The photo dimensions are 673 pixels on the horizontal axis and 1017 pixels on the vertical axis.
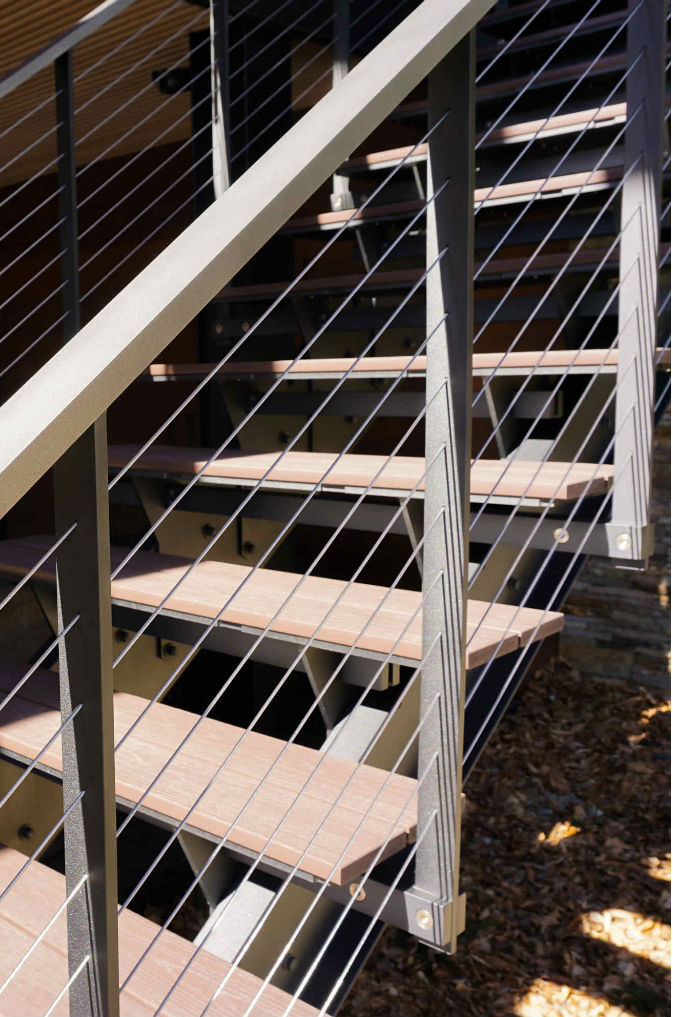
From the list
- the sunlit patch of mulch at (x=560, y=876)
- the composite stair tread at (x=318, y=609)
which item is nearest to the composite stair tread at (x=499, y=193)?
the composite stair tread at (x=318, y=609)

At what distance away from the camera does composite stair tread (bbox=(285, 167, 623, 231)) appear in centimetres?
240

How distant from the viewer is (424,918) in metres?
1.46

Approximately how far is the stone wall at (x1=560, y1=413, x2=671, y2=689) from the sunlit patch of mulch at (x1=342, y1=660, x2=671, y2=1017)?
13 cm

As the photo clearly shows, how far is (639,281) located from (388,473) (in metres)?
0.68

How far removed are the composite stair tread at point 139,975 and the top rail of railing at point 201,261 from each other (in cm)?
81

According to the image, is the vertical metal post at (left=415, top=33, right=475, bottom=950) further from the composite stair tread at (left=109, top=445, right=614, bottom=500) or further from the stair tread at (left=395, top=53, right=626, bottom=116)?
the stair tread at (left=395, top=53, right=626, bottom=116)

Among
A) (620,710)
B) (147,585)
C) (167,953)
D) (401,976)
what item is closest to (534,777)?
(620,710)

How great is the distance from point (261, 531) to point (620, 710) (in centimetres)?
321

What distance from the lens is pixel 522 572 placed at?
201cm

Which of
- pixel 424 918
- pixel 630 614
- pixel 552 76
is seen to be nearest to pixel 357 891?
pixel 424 918

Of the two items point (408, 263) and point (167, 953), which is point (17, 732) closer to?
point (167, 953)

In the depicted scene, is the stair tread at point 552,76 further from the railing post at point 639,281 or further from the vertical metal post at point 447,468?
the vertical metal post at point 447,468

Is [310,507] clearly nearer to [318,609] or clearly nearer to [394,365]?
[394,365]

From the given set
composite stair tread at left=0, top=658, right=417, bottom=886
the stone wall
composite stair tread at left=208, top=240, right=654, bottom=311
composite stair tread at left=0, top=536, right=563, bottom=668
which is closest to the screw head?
composite stair tread at left=0, top=658, right=417, bottom=886
